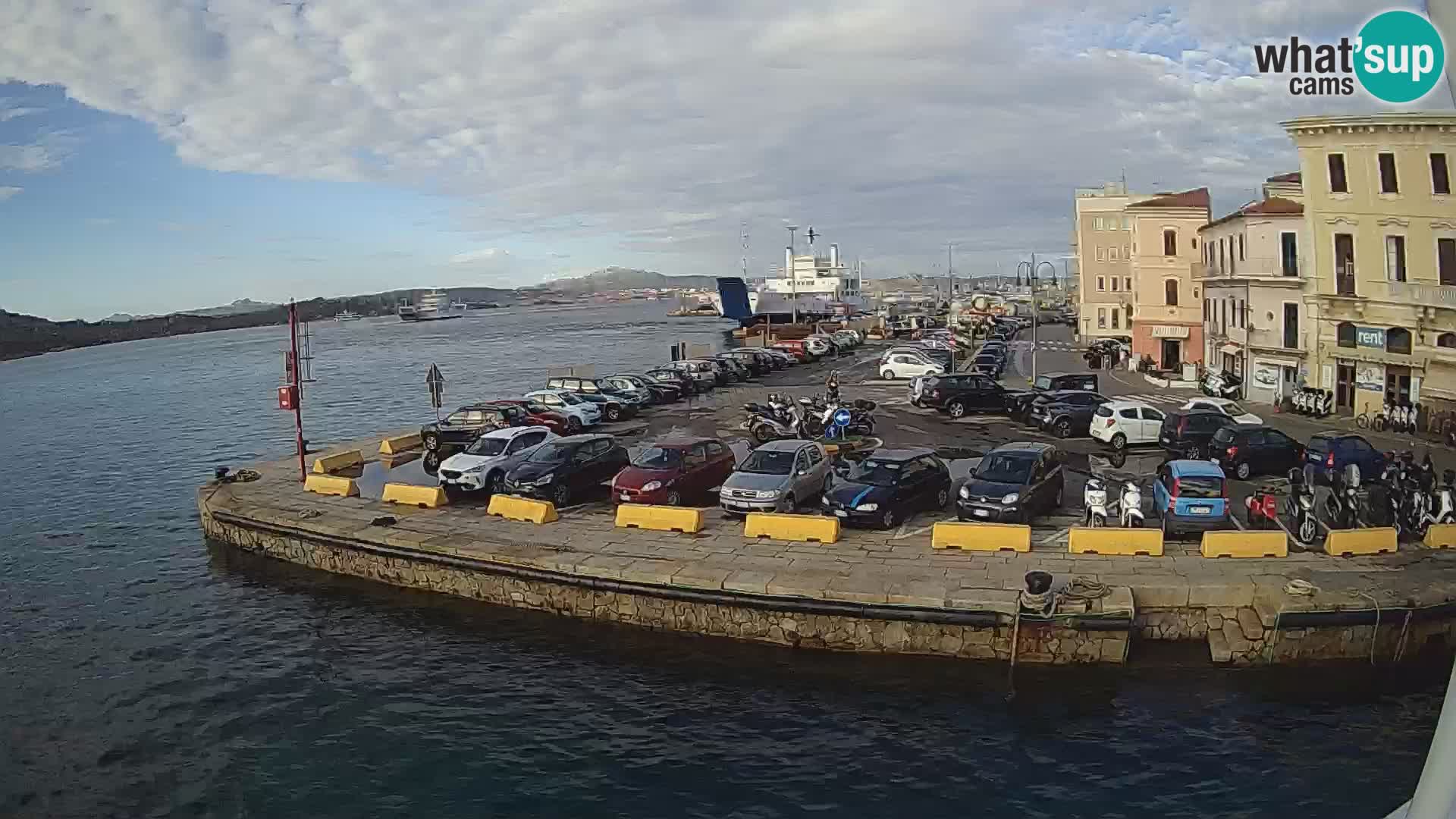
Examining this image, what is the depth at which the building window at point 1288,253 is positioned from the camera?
35.6 m

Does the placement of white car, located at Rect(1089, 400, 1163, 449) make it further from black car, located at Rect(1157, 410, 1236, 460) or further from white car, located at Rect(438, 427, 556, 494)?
white car, located at Rect(438, 427, 556, 494)

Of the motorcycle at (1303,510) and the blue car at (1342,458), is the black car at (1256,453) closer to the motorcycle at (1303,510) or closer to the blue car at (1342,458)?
the blue car at (1342,458)

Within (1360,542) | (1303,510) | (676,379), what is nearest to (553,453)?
(1303,510)

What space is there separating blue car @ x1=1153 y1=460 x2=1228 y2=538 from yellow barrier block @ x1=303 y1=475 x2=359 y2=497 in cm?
1942

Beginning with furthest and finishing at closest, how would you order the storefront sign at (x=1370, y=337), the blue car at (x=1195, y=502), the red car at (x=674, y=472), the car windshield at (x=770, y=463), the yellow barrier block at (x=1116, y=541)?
the storefront sign at (x=1370, y=337) → the red car at (x=674, y=472) → the car windshield at (x=770, y=463) → the blue car at (x=1195, y=502) → the yellow barrier block at (x=1116, y=541)

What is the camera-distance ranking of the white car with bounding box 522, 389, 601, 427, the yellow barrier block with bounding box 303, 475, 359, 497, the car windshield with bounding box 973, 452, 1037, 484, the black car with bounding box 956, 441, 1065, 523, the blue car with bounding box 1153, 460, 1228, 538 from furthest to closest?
the white car with bounding box 522, 389, 601, 427 < the yellow barrier block with bounding box 303, 475, 359, 497 < the car windshield with bounding box 973, 452, 1037, 484 < the black car with bounding box 956, 441, 1065, 523 < the blue car with bounding box 1153, 460, 1228, 538

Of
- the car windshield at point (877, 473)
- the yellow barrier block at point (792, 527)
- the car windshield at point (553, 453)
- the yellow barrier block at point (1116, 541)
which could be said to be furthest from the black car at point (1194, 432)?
the car windshield at point (553, 453)

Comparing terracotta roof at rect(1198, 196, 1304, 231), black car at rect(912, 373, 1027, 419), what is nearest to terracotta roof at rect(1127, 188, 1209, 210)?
terracotta roof at rect(1198, 196, 1304, 231)

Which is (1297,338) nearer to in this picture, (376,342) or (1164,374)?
(1164,374)

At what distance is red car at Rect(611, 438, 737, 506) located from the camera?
2184 centimetres

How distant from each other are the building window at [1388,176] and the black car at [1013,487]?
741 inches

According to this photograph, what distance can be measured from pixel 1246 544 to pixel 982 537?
4530 mm

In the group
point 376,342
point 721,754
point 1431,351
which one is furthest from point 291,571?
point 376,342

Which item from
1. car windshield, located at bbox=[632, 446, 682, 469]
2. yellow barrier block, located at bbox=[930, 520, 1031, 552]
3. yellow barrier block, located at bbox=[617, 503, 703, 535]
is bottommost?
yellow barrier block, located at bbox=[930, 520, 1031, 552]
